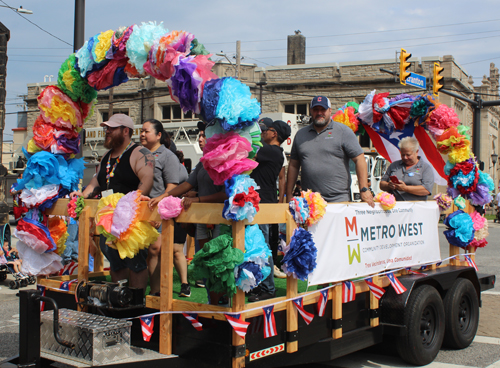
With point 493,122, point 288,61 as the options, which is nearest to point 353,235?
point 288,61

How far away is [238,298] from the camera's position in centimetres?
330

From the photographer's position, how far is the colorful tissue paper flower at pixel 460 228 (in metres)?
5.79

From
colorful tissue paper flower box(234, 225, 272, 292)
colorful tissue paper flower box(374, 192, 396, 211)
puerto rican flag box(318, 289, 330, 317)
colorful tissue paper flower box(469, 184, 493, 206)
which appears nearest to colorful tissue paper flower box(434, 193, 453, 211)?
colorful tissue paper flower box(469, 184, 493, 206)

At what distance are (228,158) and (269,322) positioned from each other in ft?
3.73

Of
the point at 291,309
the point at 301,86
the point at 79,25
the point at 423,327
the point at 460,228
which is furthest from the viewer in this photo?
the point at 301,86

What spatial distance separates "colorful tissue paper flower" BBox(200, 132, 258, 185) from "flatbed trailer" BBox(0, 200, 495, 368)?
0.23m

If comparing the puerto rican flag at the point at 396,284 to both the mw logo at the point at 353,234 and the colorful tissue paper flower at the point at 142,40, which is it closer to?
the mw logo at the point at 353,234

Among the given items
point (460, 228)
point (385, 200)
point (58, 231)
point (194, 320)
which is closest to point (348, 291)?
point (385, 200)

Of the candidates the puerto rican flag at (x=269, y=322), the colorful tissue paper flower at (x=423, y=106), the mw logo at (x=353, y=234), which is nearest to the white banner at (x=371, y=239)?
the mw logo at (x=353, y=234)

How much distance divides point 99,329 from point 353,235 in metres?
2.11

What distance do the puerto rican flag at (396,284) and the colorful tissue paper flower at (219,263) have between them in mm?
1992

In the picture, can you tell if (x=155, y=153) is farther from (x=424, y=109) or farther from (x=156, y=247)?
(x=424, y=109)

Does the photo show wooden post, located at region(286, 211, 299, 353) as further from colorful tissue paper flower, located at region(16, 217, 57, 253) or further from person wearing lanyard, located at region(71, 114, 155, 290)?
colorful tissue paper flower, located at region(16, 217, 57, 253)

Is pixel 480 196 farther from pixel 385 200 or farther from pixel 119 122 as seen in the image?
pixel 119 122
